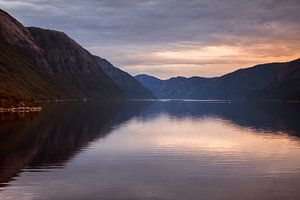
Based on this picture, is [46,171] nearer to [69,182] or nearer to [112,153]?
[69,182]

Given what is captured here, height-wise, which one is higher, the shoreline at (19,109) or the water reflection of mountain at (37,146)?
the shoreline at (19,109)

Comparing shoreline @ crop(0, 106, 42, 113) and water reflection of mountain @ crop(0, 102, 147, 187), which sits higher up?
shoreline @ crop(0, 106, 42, 113)

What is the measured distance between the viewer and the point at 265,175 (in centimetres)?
4872

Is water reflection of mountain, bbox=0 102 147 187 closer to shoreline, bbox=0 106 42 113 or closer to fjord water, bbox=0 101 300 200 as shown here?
fjord water, bbox=0 101 300 200

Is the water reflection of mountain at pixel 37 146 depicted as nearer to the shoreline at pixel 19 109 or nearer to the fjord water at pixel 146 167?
the fjord water at pixel 146 167

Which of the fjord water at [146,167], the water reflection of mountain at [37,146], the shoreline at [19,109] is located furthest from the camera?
the shoreline at [19,109]

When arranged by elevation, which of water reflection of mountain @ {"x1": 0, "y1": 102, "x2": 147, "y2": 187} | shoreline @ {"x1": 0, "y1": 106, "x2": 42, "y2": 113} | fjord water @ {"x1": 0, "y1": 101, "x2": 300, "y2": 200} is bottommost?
fjord water @ {"x1": 0, "y1": 101, "x2": 300, "y2": 200}

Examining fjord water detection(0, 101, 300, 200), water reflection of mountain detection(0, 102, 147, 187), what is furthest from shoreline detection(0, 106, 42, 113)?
fjord water detection(0, 101, 300, 200)

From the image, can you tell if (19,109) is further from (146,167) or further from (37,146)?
(146,167)

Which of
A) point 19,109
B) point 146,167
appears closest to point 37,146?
point 146,167

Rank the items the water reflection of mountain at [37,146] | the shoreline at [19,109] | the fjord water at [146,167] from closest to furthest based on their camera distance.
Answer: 1. the fjord water at [146,167]
2. the water reflection of mountain at [37,146]
3. the shoreline at [19,109]

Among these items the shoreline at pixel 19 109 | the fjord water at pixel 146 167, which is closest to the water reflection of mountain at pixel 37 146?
the fjord water at pixel 146 167

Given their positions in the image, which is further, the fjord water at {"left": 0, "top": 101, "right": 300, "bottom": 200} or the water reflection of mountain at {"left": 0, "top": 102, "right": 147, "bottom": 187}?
the water reflection of mountain at {"left": 0, "top": 102, "right": 147, "bottom": 187}

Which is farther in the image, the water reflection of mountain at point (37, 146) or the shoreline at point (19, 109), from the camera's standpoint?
the shoreline at point (19, 109)
